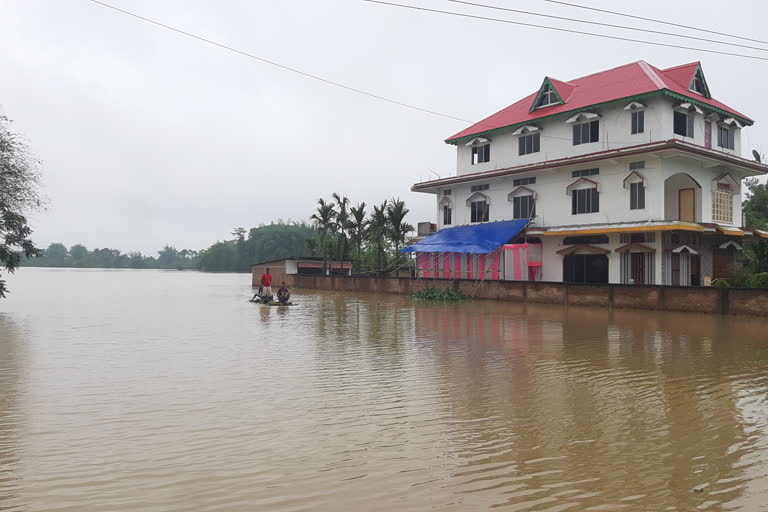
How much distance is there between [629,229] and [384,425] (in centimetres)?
2325

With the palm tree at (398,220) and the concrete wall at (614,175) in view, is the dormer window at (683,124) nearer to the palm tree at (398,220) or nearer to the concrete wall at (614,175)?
the concrete wall at (614,175)

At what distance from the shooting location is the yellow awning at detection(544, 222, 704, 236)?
25.0 metres

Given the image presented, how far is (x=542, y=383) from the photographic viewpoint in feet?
30.1

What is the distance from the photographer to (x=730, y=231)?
1070 inches

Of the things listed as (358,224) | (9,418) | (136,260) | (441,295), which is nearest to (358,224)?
(358,224)

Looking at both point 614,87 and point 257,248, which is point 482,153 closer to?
point 614,87

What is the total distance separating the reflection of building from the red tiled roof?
21.2 meters

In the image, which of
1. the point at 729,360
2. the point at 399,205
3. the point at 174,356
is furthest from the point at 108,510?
the point at 399,205

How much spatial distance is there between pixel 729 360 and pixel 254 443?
9894mm

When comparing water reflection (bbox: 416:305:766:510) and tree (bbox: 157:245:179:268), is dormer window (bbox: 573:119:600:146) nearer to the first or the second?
water reflection (bbox: 416:305:766:510)

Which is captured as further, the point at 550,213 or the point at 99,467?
the point at 550,213

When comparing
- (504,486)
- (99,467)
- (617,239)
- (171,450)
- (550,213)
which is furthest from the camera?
(550,213)

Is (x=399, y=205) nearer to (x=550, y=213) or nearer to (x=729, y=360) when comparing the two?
(x=550, y=213)

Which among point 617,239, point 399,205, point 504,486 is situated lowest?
point 504,486
